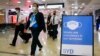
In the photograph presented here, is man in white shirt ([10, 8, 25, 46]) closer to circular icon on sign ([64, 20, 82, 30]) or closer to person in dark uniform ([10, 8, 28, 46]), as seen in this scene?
person in dark uniform ([10, 8, 28, 46])

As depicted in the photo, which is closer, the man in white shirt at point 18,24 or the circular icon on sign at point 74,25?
the circular icon on sign at point 74,25

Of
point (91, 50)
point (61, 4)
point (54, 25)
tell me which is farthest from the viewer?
point (61, 4)

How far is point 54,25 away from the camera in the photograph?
1130cm

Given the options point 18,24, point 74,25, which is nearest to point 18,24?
point 18,24

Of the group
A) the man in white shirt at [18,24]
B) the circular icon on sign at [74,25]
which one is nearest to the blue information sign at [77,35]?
the circular icon on sign at [74,25]

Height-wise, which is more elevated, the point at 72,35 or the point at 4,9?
the point at 4,9

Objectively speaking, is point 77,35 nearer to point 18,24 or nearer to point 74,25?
point 74,25

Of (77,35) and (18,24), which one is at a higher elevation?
(18,24)

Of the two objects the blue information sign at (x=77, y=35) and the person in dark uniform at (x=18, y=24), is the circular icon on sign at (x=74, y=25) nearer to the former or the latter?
the blue information sign at (x=77, y=35)

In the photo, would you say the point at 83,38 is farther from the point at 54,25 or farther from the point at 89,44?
the point at 54,25

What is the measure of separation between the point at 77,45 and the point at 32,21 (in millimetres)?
1493

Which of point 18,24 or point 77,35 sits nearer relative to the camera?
point 77,35

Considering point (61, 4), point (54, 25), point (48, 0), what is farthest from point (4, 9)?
point (54, 25)

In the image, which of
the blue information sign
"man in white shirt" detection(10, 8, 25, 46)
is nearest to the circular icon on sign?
the blue information sign
